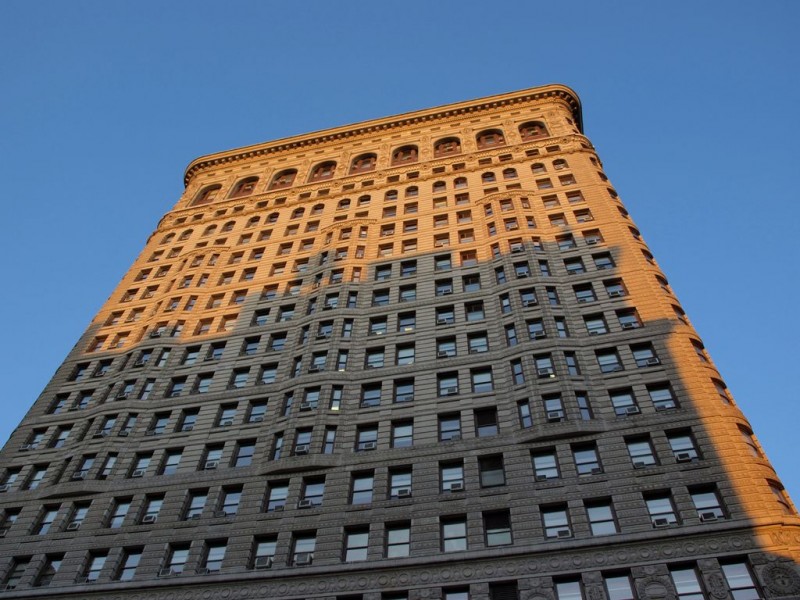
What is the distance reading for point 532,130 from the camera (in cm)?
6831

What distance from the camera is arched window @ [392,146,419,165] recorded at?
225ft

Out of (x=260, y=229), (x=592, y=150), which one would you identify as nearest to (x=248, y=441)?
(x=260, y=229)

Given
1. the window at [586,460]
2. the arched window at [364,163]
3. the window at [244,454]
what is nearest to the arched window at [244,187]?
the arched window at [364,163]

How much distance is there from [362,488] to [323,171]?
44615 millimetres

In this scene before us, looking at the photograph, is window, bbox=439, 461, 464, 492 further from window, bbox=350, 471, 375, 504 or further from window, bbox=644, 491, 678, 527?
window, bbox=644, 491, 678, 527

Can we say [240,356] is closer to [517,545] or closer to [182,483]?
[182,483]

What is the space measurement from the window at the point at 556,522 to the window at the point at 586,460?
87.4 inches

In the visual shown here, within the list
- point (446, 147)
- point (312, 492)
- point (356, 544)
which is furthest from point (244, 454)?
point (446, 147)

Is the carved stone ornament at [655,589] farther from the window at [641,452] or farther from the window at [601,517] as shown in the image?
the window at [641,452]

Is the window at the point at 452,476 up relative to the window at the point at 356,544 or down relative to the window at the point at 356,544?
up

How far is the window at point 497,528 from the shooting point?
2997cm

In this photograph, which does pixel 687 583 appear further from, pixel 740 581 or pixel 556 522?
pixel 556 522

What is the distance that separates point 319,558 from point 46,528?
15.8 meters

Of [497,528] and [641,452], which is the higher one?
[641,452]
